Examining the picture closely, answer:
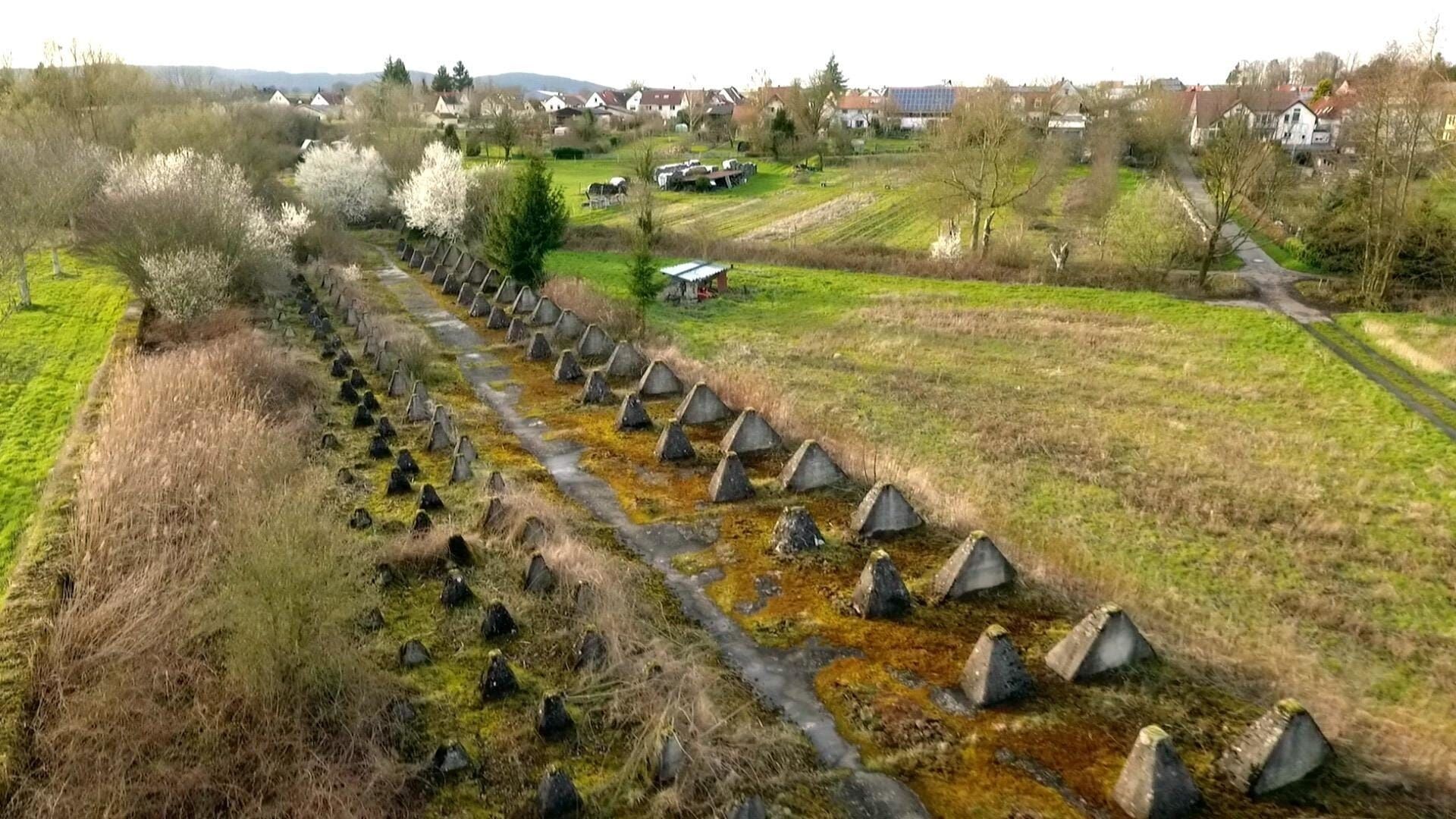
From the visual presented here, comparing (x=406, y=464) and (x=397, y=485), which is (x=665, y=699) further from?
(x=406, y=464)

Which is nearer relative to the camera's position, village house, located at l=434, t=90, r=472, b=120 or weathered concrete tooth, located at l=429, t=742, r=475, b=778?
weathered concrete tooth, located at l=429, t=742, r=475, b=778

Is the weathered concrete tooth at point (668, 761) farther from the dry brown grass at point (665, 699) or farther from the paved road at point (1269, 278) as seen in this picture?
the paved road at point (1269, 278)

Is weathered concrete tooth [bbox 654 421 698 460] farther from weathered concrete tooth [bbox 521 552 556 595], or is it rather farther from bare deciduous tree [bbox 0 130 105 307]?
bare deciduous tree [bbox 0 130 105 307]

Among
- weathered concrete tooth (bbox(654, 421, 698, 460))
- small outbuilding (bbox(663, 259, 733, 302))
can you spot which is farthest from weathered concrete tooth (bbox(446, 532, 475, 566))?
small outbuilding (bbox(663, 259, 733, 302))

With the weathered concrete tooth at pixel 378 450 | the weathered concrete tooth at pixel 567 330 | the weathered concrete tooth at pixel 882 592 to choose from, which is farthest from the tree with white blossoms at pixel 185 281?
the weathered concrete tooth at pixel 882 592

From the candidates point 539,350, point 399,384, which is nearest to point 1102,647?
point 399,384
